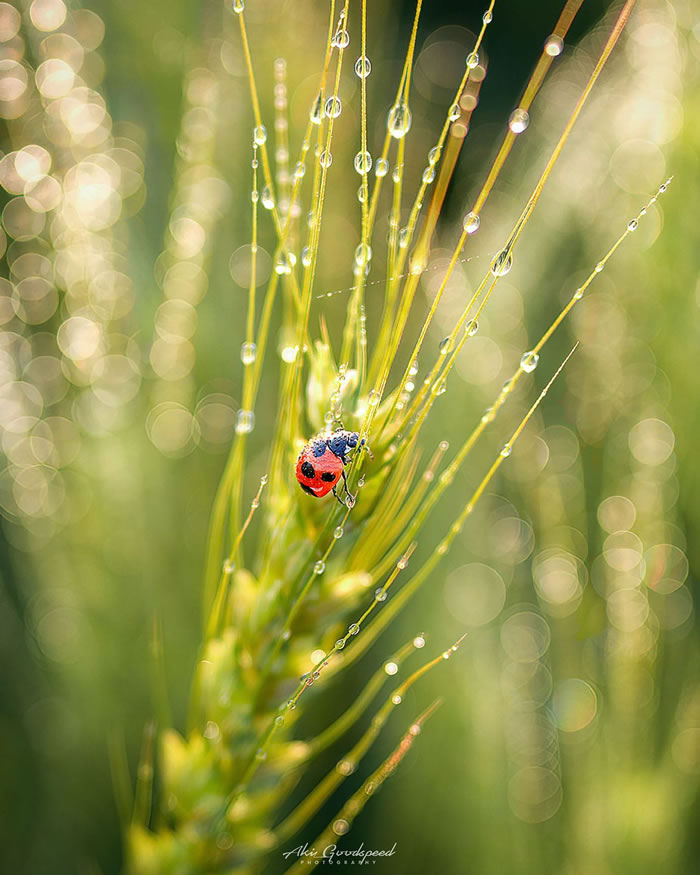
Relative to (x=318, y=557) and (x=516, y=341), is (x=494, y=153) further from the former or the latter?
(x=318, y=557)

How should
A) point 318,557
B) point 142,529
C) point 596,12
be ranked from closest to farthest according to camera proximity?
1. point 318,557
2. point 142,529
3. point 596,12

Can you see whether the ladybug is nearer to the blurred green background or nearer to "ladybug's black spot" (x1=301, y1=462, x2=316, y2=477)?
"ladybug's black spot" (x1=301, y1=462, x2=316, y2=477)

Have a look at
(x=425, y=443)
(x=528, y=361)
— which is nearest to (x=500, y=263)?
(x=528, y=361)

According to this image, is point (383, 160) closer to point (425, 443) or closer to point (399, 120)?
point (399, 120)

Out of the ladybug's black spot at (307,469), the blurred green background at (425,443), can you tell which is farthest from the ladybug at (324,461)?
the blurred green background at (425,443)

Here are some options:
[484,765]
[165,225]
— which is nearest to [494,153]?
[165,225]

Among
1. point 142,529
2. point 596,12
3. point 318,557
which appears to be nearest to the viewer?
point 318,557
